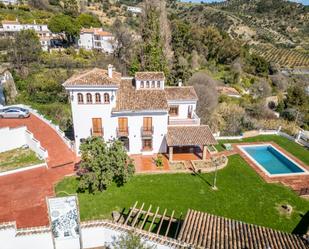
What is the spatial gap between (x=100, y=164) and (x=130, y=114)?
7676 mm

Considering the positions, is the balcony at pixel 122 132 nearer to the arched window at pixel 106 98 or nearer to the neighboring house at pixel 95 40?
the arched window at pixel 106 98

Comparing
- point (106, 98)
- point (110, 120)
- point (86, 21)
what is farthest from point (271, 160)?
point (86, 21)

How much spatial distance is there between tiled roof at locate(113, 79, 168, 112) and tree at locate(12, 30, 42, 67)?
108 ft

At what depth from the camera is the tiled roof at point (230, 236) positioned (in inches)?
597

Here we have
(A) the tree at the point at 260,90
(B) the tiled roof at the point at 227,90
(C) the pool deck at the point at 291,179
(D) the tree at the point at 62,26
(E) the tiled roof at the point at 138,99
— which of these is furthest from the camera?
(D) the tree at the point at 62,26

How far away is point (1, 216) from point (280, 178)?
1058 inches

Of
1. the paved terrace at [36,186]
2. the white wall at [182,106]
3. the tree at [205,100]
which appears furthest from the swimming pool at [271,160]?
the paved terrace at [36,186]

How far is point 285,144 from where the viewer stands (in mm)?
36031

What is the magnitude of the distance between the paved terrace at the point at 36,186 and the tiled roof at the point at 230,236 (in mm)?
10934

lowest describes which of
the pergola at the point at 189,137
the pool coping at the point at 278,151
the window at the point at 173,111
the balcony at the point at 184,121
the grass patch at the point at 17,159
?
the pool coping at the point at 278,151

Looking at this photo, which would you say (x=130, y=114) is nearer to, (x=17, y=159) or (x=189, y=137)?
(x=189, y=137)

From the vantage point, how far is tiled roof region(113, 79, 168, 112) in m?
27.7

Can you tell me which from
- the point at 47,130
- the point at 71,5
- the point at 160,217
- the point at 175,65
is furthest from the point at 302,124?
the point at 71,5

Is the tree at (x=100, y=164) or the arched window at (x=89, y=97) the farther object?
the arched window at (x=89, y=97)
